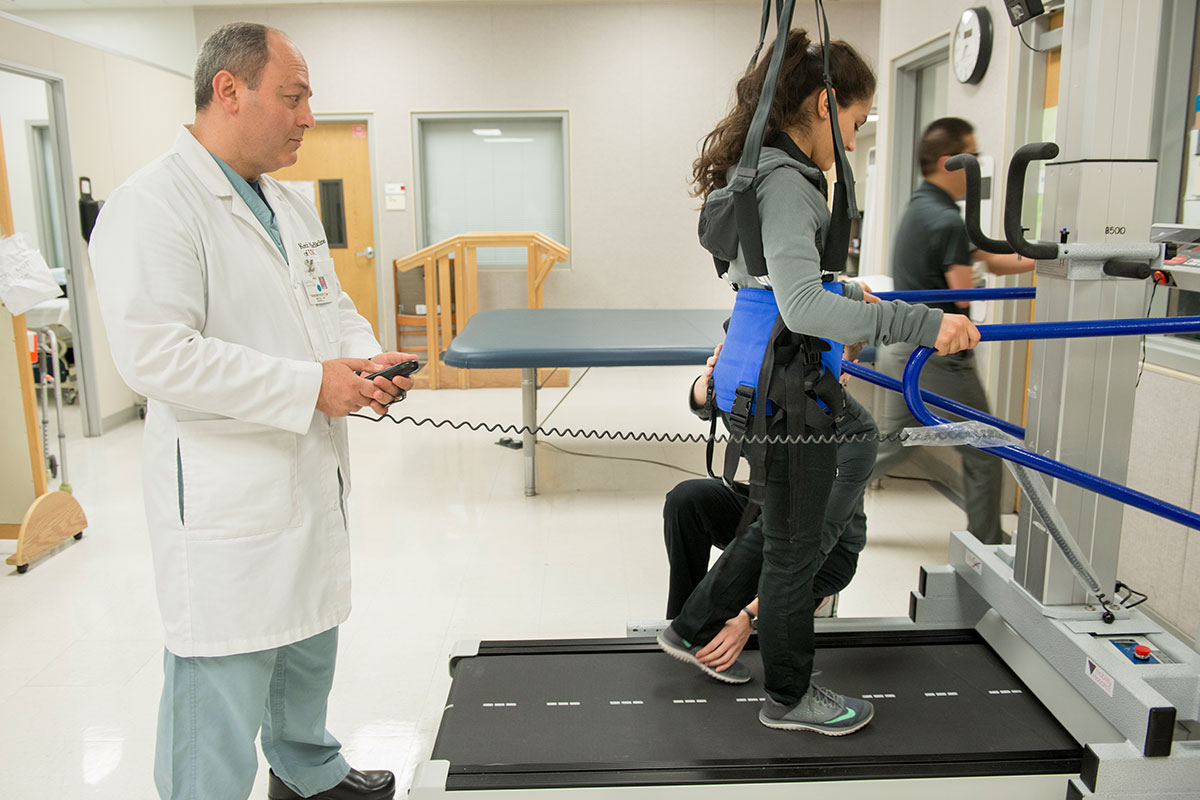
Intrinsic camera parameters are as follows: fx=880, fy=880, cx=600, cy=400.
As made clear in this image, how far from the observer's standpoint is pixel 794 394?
5.61 feet

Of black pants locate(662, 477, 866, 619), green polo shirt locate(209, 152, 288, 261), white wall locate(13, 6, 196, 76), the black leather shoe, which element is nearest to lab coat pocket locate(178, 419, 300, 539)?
green polo shirt locate(209, 152, 288, 261)

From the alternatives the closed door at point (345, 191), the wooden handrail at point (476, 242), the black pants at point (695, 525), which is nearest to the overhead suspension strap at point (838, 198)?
the black pants at point (695, 525)

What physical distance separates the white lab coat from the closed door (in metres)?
6.57

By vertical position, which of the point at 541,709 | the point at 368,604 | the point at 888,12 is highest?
the point at 888,12

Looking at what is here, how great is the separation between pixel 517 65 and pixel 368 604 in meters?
5.99

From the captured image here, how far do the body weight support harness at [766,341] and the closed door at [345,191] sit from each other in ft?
22.1

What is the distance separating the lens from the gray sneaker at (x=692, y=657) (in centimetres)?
209

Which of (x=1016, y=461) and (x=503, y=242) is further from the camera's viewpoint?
(x=503, y=242)

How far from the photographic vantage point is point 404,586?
11.0ft

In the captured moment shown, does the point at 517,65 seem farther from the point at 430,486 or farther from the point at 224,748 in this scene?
the point at 224,748

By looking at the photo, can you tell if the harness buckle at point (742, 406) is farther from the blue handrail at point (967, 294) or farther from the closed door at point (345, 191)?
the closed door at point (345, 191)

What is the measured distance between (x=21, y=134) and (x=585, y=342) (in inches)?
245

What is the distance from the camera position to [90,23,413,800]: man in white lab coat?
1.52 m

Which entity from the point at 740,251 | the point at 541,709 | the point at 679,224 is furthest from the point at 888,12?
Result: the point at 541,709
